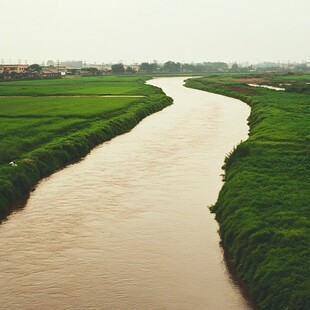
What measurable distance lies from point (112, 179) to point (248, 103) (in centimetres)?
3256

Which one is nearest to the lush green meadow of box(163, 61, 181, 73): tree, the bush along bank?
the bush along bank

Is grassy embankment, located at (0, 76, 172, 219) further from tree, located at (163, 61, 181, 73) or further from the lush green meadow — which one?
tree, located at (163, 61, 181, 73)

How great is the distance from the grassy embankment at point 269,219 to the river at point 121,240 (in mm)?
518

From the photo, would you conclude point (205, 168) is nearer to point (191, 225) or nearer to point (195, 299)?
point (191, 225)

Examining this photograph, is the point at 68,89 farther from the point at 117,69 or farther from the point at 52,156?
the point at 117,69

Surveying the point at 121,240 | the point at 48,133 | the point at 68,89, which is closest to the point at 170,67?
the point at 68,89

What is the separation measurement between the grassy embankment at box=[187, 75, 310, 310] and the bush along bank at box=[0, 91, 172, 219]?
671 centimetres

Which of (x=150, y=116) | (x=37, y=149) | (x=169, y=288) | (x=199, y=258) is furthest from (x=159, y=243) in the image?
(x=150, y=116)

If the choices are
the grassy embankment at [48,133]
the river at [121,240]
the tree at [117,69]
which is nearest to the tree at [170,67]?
the tree at [117,69]

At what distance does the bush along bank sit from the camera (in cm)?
1600

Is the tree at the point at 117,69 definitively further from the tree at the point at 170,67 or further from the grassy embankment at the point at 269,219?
the grassy embankment at the point at 269,219

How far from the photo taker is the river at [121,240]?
985cm

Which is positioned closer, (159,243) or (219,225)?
(159,243)

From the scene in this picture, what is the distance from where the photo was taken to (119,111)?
1435 inches
